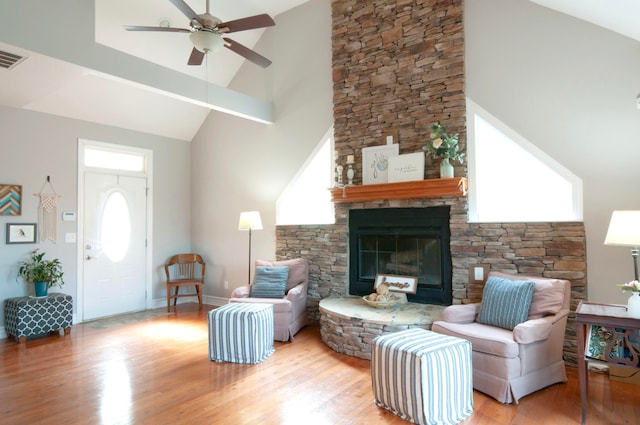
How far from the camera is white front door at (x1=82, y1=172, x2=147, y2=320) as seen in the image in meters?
5.55

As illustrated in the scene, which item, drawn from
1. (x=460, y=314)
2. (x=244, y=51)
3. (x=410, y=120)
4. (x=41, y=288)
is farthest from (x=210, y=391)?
(x=410, y=120)

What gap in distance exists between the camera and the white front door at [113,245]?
555cm

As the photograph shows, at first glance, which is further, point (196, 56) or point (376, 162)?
point (376, 162)

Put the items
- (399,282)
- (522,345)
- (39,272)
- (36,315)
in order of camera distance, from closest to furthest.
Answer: (522,345)
(399,282)
(36,315)
(39,272)

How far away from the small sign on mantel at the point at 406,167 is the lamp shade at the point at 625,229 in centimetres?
184

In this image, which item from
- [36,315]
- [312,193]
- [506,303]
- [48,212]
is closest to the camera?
[506,303]

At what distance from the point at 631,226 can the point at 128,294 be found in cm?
613

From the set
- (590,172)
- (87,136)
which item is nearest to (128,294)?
(87,136)

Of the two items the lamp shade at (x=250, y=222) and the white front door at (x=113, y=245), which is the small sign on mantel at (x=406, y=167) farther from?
the white front door at (x=113, y=245)

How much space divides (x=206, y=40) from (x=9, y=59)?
1.83 metres

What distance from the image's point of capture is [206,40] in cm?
321

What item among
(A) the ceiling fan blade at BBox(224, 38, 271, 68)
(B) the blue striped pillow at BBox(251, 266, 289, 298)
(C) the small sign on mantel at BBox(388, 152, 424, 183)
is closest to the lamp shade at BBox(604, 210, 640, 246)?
(C) the small sign on mantel at BBox(388, 152, 424, 183)

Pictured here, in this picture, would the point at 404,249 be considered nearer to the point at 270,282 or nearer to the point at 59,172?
the point at 270,282

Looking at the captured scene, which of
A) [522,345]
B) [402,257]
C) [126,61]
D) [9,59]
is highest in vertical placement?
[126,61]
